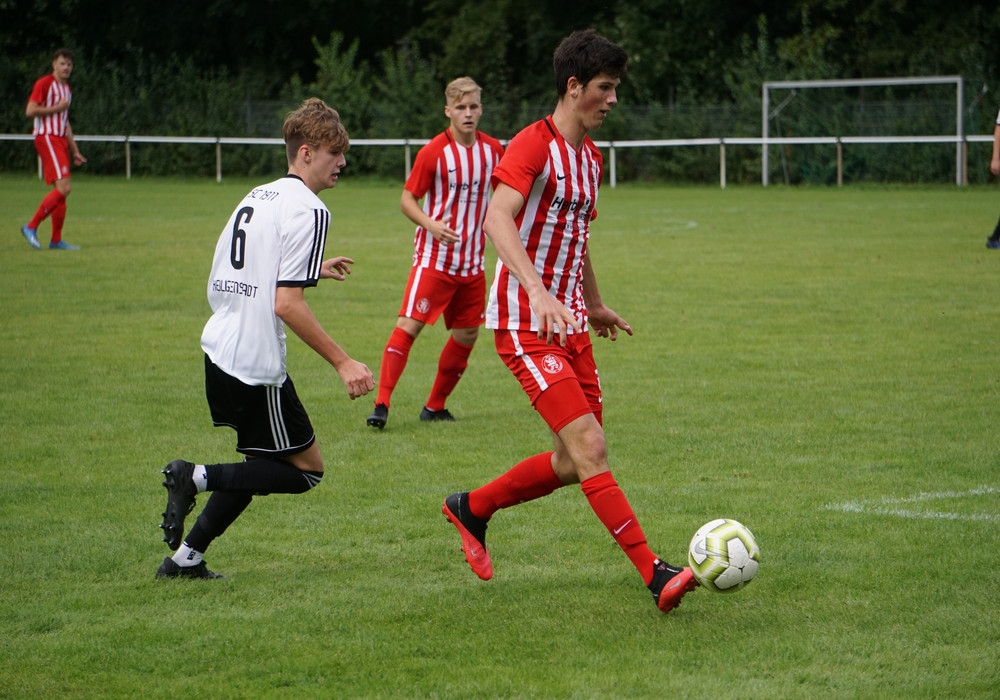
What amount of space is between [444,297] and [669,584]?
4.14m

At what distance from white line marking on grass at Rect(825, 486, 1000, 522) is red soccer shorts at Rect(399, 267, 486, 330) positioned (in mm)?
3117

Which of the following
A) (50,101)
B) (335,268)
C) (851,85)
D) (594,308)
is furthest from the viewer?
(851,85)

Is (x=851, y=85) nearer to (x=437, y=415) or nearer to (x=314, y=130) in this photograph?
(x=437, y=415)

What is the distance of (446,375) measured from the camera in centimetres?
796

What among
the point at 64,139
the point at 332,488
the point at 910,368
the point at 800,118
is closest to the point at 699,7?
the point at 800,118

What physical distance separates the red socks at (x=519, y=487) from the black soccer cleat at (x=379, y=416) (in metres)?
2.74

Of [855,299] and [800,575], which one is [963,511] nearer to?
[800,575]

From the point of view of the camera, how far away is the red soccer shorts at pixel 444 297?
26.5ft

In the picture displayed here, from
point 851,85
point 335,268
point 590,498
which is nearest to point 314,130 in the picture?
point 335,268

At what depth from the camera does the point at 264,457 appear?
4742mm

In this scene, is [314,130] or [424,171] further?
[424,171]

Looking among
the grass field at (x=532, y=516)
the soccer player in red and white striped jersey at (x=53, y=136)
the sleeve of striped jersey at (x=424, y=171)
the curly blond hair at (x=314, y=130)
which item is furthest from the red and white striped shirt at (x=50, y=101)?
the curly blond hair at (x=314, y=130)

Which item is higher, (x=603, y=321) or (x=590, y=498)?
(x=603, y=321)

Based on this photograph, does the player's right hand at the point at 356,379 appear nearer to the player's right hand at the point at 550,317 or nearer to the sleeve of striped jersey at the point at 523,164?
Result: the player's right hand at the point at 550,317
